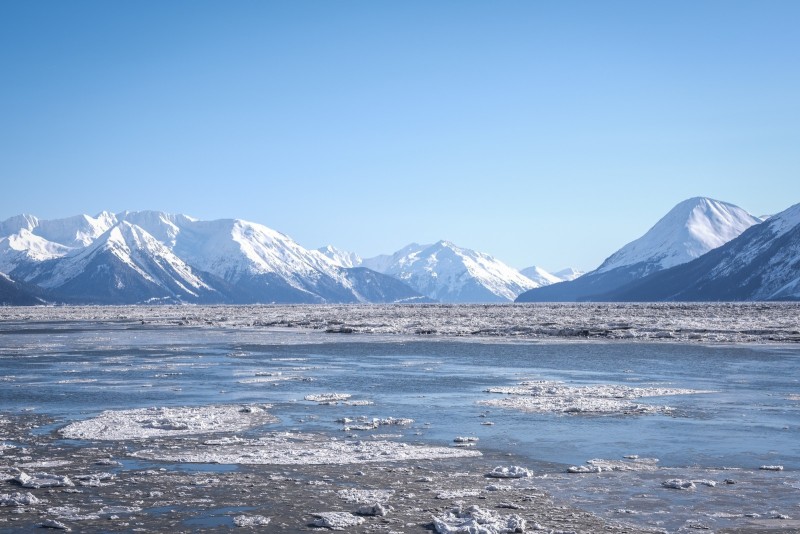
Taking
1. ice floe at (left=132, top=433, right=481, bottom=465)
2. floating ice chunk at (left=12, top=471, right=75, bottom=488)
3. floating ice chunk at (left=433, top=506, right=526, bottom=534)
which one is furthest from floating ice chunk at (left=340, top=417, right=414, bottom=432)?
floating ice chunk at (left=433, top=506, right=526, bottom=534)

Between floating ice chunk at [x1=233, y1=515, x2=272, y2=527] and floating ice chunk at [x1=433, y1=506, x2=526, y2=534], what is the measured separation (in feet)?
10.4

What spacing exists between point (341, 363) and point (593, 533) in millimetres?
35226

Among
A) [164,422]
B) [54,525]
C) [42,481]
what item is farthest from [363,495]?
[164,422]

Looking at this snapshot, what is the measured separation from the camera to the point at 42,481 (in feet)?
57.2

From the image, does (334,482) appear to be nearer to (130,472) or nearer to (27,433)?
(130,472)

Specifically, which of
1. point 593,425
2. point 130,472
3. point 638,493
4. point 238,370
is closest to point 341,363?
point 238,370

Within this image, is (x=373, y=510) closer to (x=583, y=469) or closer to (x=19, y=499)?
(x=583, y=469)

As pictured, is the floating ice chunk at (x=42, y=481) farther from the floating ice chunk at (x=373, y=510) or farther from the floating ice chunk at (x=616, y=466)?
the floating ice chunk at (x=616, y=466)

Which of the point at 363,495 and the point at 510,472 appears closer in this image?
the point at 363,495

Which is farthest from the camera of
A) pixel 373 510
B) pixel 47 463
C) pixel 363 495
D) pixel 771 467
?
pixel 47 463

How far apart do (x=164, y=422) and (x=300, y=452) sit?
6.41 metres

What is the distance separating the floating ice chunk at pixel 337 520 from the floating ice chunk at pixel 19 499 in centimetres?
582

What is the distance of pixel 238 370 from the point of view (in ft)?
144

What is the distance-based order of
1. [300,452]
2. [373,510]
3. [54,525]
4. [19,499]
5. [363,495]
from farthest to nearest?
A: [300,452]
[363,495]
[19,499]
[373,510]
[54,525]
